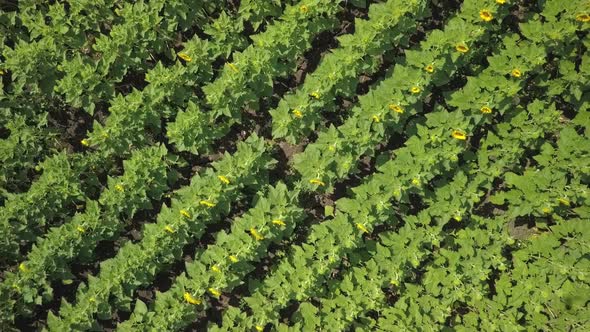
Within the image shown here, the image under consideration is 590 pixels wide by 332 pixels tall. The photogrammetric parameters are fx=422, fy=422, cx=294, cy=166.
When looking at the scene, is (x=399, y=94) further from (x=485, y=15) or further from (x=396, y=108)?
(x=485, y=15)

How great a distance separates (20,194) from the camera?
247 inches

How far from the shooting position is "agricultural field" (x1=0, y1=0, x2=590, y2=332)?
620 centimetres

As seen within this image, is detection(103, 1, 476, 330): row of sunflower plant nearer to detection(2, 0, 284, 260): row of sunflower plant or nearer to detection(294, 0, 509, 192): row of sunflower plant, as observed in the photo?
detection(294, 0, 509, 192): row of sunflower plant

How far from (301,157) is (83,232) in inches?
136

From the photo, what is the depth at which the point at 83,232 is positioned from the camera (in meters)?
6.32

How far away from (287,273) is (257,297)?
1.99 ft

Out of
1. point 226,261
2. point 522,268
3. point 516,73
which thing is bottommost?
point 522,268

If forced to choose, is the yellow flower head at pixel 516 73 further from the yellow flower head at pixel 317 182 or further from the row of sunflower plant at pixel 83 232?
the row of sunflower plant at pixel 83 232

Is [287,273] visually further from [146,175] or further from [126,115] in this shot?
[126,115]

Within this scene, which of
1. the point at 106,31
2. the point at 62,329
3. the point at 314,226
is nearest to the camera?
the point at 62,329

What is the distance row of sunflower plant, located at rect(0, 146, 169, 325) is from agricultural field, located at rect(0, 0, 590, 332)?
1.2 inches

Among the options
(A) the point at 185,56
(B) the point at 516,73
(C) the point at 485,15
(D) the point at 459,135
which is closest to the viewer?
(C) the point at 485,15

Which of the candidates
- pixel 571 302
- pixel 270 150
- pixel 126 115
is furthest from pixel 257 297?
pixel 571 302

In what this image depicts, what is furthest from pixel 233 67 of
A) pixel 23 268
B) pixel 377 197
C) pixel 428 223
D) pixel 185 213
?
pixel 23 268
